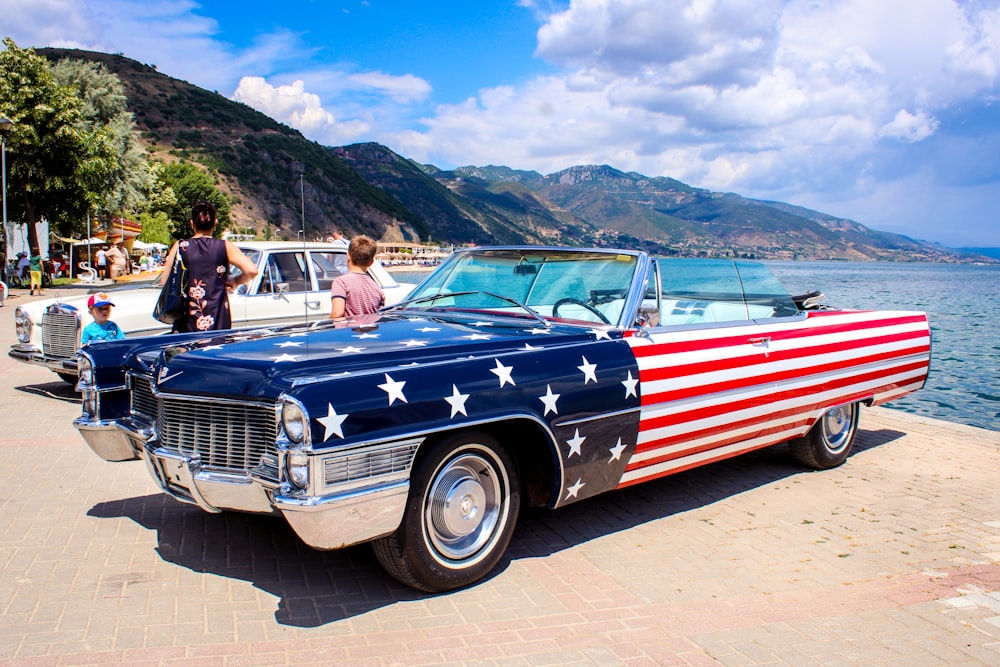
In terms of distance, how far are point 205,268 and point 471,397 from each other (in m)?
3.26

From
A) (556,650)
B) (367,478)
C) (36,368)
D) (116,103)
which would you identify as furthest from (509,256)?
(116,103)

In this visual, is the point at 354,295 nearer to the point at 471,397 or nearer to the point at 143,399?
the point at 143,399

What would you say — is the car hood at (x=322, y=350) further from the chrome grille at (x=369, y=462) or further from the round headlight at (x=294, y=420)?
the chrome grille at (x=369, y=462)

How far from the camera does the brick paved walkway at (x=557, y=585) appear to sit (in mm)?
3236

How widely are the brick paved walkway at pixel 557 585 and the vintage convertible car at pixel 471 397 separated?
0.41m

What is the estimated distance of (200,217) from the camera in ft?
19.2

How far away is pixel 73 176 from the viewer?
28531 mm

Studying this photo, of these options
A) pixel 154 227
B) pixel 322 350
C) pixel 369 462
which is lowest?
pixel 369 462

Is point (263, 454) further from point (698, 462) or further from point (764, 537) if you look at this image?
point (764, 537)

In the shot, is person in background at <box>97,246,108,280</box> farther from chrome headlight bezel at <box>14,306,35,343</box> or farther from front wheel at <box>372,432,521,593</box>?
front wheel at <box>372,432,521,593</box>

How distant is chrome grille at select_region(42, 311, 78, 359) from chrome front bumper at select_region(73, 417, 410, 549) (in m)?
5.92

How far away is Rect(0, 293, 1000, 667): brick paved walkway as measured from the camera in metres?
3.24

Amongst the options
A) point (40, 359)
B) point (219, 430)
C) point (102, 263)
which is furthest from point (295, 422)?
point (102, 263)

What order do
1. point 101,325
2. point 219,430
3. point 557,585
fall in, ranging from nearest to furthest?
point 219,430 → point 557,585 → point 101,325
